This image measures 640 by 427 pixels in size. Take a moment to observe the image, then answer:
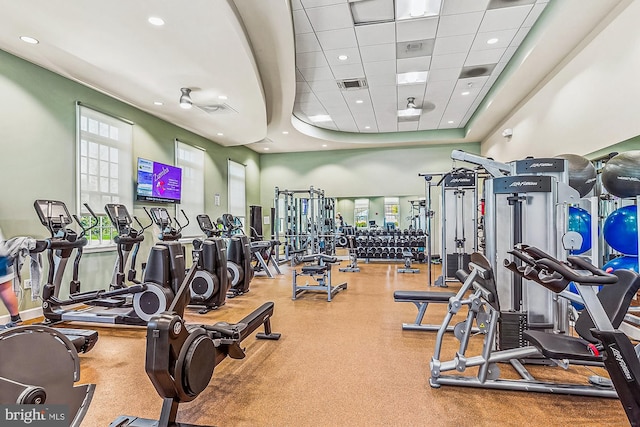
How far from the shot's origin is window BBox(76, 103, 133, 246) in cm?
506

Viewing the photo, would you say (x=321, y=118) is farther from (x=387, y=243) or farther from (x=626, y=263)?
(x=626, y=263)

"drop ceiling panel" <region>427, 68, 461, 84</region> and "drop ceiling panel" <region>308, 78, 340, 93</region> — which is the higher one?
"drop ceiling panel" <region>427, 68, 461, 84</region>

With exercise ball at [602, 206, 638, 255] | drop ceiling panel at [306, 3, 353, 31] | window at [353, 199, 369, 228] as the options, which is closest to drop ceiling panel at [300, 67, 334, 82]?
drop ceiling panel at [306, 3, 353, 31]

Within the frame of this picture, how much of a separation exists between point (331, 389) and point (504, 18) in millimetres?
4575

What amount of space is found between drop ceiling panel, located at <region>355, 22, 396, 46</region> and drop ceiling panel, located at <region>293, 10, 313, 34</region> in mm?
637

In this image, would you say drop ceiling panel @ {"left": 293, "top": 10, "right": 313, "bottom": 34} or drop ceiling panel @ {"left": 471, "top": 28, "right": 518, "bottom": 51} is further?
drop ceiling panel @ {"left": 471, "top": 28, "right": 518, "bottom": 51}

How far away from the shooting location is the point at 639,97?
10.6ft

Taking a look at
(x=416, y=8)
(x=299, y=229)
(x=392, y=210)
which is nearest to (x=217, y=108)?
(x=416, y=8)

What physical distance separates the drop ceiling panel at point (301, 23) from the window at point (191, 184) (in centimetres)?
396

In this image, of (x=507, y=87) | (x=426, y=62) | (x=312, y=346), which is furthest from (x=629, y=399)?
(x=507, y=87)

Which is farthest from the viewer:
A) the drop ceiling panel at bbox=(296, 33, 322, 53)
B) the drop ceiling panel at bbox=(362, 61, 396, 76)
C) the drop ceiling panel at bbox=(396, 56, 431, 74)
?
the drop ceiling panel at bbox=(362, 61, 396, 76)

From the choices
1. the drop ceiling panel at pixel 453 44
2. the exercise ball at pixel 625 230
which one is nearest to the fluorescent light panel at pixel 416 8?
the drop ceiling panel at pixel 453 44

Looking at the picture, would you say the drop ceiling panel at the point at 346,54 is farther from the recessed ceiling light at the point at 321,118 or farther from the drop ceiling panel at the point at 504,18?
the recessed ceiling light at the point at 321,118

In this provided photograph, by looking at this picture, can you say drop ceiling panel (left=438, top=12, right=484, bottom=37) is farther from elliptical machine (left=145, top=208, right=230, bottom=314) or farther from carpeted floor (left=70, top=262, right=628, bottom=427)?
elliptical machine (left=145, top=208, right=230, bottom=314)
